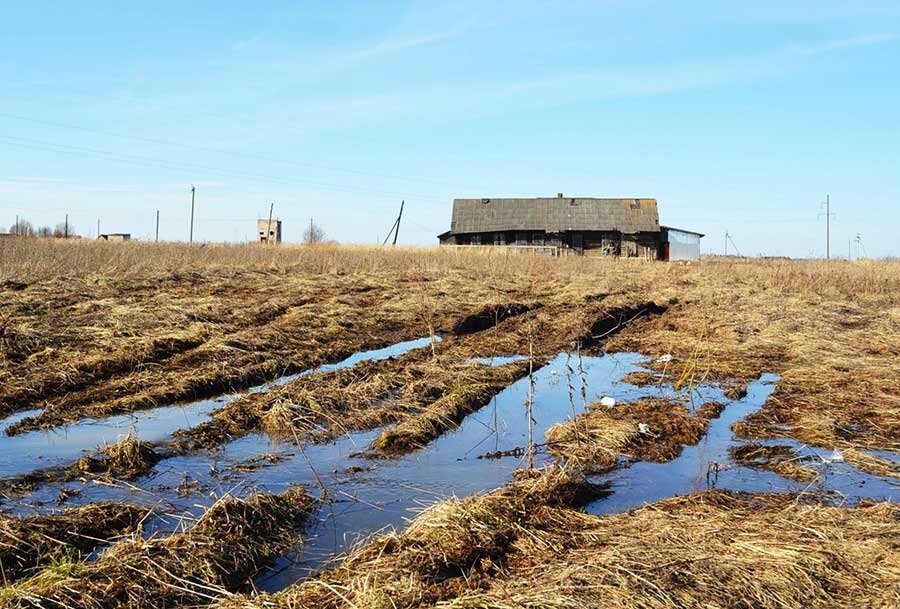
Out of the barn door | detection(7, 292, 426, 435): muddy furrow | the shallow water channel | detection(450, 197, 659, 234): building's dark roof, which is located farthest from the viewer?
the barn door

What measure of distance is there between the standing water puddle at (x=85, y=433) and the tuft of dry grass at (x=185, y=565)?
2.21 metres

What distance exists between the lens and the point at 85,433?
22.6ft

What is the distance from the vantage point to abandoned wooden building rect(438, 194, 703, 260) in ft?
143

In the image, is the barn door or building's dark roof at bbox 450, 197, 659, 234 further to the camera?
the barn door

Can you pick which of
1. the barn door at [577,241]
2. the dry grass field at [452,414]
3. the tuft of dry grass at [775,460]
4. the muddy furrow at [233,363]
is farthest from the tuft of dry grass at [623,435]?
the barn door at [577,241]

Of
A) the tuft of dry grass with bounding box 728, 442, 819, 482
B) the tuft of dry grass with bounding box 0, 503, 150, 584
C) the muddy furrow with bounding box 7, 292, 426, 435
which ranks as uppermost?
the muddy furrow with bounding box 7, 292, 426, 435

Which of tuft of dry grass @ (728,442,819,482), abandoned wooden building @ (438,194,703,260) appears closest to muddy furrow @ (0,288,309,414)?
tuft of dry grass @ (728,442,819,482)

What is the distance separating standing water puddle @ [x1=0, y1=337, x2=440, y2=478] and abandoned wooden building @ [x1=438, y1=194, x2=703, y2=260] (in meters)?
35.5

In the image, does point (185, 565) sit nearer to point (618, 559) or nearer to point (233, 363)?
point (618, 559)

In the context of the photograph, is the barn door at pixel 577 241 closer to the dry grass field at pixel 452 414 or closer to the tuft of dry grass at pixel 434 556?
the dry grass field at pixel 452 414

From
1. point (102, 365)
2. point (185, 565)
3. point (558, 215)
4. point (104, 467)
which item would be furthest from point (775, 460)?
point (558, 215)

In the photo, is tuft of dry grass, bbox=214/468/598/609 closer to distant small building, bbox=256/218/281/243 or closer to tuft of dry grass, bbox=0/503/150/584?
tuft of dry grass, bbox=0/503/150/584

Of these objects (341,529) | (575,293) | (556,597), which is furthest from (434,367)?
(575,293)

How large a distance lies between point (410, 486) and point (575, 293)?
14.9 m
